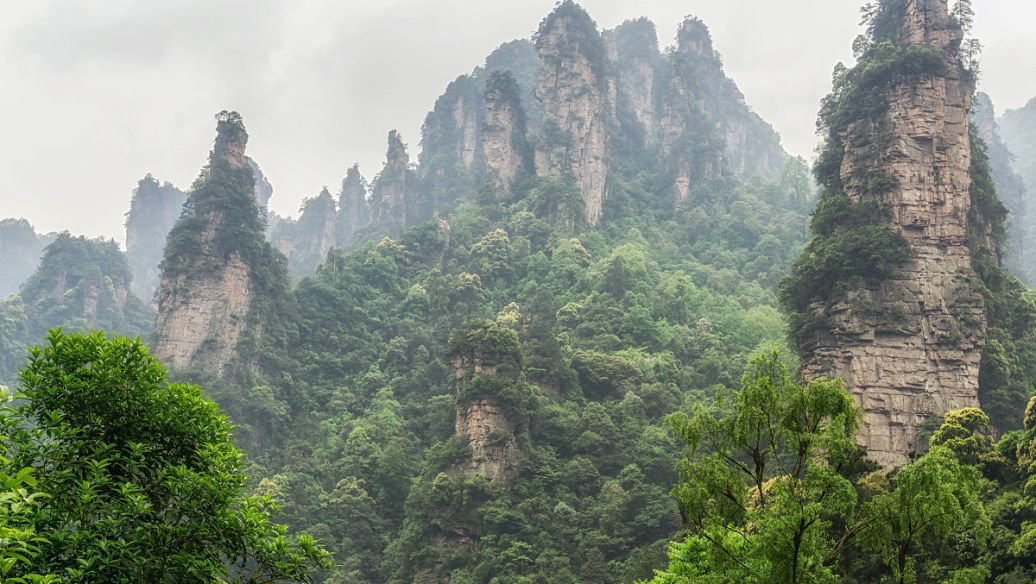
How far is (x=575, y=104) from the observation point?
3041 inches

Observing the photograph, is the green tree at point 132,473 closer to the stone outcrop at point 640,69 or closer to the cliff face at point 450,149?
the cliff face at point 450,149

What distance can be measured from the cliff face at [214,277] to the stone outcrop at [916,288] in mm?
38469

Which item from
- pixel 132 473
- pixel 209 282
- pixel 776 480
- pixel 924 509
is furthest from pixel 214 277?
pixel 924 509

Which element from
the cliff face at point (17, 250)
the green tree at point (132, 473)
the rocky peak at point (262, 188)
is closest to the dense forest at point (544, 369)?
the green tree at point (132, 473)

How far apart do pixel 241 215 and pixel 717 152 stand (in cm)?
4777

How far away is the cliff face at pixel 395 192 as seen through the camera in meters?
88.3

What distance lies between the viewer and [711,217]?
73750mm

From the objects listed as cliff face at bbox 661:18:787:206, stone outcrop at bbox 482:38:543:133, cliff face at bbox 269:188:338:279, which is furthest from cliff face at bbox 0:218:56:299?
cliff face at bbox 661:18:787:206

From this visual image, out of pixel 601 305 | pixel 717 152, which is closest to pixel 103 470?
pixel 601 305

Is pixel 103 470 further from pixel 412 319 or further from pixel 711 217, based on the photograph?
pixel 711 217

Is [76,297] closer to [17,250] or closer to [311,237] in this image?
[311,237]

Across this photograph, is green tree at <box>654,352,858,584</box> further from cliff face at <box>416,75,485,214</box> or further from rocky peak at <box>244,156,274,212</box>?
rocky peak at <box>244,156,274,212</box>

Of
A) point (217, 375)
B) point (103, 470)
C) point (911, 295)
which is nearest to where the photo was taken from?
point (103, 470)

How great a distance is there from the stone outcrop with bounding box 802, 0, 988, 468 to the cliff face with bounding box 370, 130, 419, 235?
194 feet
